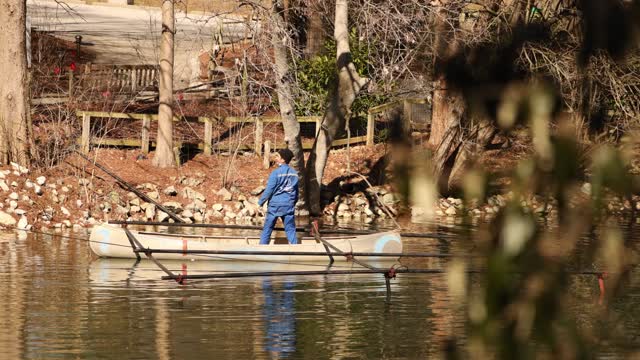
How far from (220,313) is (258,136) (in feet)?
45.0

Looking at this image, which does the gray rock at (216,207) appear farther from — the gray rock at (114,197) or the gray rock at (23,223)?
the gray rock at (23,223)

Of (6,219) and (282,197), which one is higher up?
(282,197)

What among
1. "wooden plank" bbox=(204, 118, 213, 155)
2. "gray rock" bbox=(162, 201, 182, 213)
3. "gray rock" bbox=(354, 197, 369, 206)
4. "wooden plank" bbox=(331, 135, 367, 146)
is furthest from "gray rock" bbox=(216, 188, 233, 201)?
"wooden plank" bbox=(331, 135, 367, 146)

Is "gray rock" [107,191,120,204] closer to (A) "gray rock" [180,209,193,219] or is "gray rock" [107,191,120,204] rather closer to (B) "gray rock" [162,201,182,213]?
(B) "gray rock" [162,201,182,213]

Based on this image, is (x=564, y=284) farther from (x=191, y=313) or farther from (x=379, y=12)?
(x=379, y=12)

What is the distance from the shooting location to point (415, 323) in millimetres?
15211

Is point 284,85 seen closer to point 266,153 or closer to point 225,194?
point 225,194

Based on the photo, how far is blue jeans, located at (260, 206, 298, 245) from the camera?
20141mm

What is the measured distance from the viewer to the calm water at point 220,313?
44.0 feet

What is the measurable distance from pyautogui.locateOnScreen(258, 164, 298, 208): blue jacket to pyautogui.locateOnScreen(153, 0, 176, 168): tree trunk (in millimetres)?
8133

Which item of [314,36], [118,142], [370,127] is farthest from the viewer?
[314,36]

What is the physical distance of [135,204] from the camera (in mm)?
26188

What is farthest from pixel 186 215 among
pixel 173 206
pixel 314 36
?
A: pixel 314 36

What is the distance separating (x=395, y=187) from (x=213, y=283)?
14411 mm
